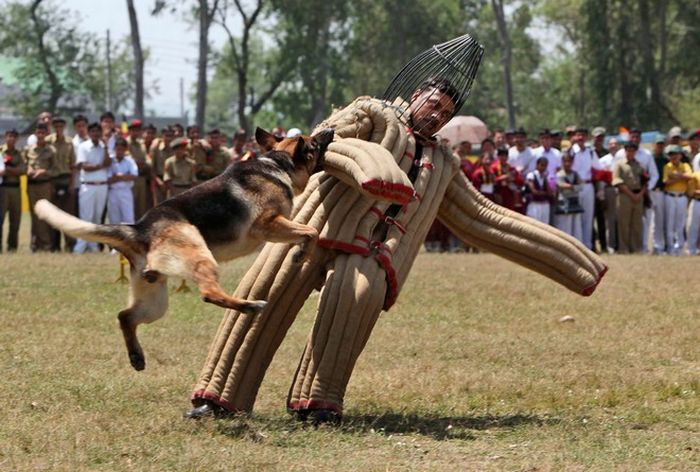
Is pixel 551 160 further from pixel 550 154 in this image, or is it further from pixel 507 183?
pixel 507 183

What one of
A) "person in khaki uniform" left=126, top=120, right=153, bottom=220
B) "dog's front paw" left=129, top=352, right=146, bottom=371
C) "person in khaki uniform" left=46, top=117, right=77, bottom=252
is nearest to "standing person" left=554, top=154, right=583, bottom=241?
"person in khaki uniform" left=126, top=120, right=153, bottom=220

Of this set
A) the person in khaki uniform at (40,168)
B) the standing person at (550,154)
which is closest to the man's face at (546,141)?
the standing person at (550,154)

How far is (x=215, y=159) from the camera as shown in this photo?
70.1ft

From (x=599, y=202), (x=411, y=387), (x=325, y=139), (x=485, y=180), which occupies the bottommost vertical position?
(x=411, y=387)

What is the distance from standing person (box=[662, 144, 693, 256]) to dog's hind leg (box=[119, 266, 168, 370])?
652 inches

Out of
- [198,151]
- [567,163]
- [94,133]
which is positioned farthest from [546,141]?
[94,133]

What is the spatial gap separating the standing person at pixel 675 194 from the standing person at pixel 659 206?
72 millimetres

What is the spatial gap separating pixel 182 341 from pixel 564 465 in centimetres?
553

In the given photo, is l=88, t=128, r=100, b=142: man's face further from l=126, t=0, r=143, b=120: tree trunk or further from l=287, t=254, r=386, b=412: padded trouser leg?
l=126, t=0, r=143, b=120: tree trunk

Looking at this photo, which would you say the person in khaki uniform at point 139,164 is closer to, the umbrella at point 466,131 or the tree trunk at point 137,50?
the umbrella at point 466,131

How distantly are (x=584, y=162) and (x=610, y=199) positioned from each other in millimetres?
1018

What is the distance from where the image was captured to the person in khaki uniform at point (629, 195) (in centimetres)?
2277

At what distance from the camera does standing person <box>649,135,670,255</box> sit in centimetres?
2300

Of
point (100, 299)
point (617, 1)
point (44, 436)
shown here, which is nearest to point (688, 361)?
point (44, 436)
